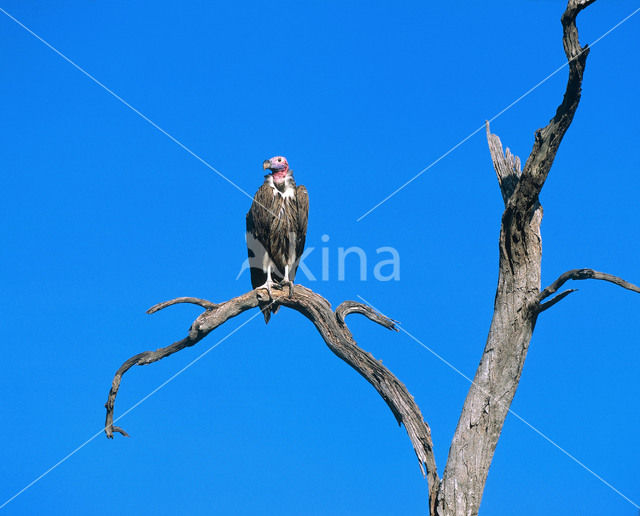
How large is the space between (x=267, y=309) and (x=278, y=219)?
0.93m

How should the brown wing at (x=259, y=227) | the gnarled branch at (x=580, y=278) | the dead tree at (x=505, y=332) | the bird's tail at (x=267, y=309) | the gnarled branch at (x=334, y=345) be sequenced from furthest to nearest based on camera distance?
the brown wing at (x=259, y=227), the bird's tail at (x=267, y=309), the gnarled branch at (x=334, y=345), the dead tree at (x=505, y=332), the gnarled branch at (x=580, y=278)

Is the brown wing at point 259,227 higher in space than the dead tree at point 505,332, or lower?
higher

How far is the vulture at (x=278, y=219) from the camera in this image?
7.14 meters

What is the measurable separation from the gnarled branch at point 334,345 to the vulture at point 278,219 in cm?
49

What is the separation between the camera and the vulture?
7.14 meters

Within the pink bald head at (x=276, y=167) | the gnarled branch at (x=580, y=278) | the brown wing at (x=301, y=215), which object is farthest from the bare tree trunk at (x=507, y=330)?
the pink bald head at (x=276, y=167)

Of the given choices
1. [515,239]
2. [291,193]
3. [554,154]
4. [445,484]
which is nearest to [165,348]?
[291,193]

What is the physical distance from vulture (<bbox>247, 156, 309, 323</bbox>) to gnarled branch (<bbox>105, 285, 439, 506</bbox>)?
1.62 ft

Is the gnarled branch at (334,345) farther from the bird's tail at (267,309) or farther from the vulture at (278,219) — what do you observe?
the vulture at (278,219)

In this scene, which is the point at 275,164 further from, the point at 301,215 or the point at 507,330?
the point at 507,330

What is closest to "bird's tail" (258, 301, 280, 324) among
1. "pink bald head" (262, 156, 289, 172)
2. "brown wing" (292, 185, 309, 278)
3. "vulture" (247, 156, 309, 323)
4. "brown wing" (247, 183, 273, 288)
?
"vulture" (247, 156, 309, 323)

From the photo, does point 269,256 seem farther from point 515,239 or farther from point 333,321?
point 515,239

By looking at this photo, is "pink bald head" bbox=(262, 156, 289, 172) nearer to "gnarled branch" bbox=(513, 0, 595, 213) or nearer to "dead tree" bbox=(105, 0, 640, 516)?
"dead tree" bbox=(105, 0, 640, 516)

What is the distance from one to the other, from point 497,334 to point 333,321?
4.71 feet
